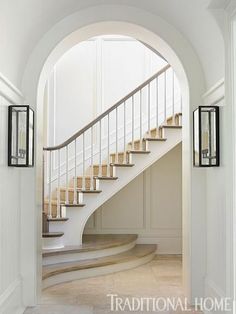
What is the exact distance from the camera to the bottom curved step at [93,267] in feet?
16.5

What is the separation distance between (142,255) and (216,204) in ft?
9.34

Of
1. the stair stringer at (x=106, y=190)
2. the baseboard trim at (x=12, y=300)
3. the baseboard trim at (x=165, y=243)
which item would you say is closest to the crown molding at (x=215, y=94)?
the baseboard trim at (x=12, y=300)

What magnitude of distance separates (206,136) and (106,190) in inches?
120

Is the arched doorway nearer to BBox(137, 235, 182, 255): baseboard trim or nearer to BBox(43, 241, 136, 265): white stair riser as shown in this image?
BBox(43, 241, 136, 265): white stair riser

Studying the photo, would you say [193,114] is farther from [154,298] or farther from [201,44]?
[154,298]

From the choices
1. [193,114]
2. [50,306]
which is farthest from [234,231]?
[50,306]

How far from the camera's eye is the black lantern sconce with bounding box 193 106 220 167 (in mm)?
3490

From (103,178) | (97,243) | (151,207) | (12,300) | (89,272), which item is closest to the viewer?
(12,300)

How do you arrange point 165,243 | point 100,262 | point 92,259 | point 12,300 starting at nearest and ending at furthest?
point 12,300, point 100,262, point 92,259, point 165,243

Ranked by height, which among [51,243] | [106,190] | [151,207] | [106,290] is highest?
[106,190]

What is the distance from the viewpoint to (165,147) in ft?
21.7

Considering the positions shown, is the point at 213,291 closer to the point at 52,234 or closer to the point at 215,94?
the point at 215,94

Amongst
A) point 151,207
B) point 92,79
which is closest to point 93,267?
point 151,207

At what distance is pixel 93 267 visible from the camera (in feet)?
17.8
